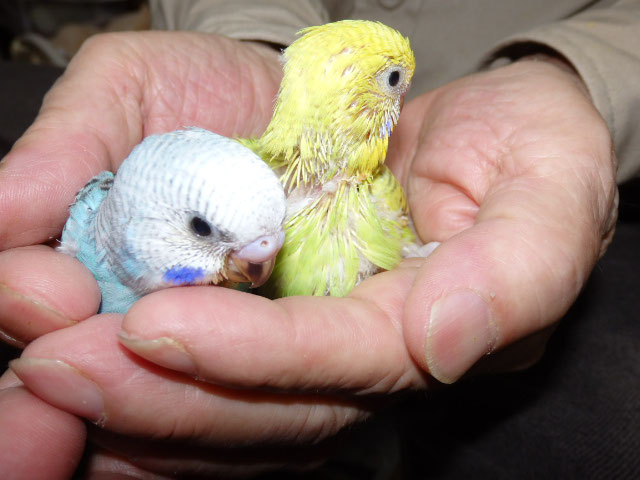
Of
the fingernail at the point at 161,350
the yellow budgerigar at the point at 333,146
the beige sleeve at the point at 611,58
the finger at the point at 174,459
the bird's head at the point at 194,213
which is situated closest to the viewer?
the fingernail at the point at 161,350

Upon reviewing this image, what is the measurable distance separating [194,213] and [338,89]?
686 mm

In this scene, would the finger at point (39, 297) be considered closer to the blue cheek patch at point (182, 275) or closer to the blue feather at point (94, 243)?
the blue feather at point (94, 243)

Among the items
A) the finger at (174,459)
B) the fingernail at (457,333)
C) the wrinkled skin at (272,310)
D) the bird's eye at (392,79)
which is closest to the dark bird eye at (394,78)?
the bird's eye at (392,79)

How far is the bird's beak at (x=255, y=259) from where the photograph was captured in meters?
1.54

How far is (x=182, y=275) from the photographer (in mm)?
1608

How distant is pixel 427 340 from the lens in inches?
58.0

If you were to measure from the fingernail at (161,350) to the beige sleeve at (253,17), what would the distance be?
2218mm

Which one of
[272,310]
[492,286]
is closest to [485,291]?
[492,286]

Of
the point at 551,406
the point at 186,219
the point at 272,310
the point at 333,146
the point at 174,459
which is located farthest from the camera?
the point at 551,406

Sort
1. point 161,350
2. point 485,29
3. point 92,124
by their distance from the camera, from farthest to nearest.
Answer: point 485,29 < point 92,124 < point 161,350

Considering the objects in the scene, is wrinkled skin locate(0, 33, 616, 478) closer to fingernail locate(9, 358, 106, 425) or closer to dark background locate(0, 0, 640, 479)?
fingernail locate(9, 358, 106, 425)

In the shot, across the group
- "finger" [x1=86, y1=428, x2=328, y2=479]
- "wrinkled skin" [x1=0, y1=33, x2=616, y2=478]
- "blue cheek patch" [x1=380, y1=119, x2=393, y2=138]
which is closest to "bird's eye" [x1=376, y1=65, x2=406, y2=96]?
"blue cheek patch" [x1=380, y1=119, x2=393, y2=138]

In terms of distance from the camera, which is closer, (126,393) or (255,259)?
(126,393)

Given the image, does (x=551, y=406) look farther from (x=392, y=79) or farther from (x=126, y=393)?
(x=126, y=393)
